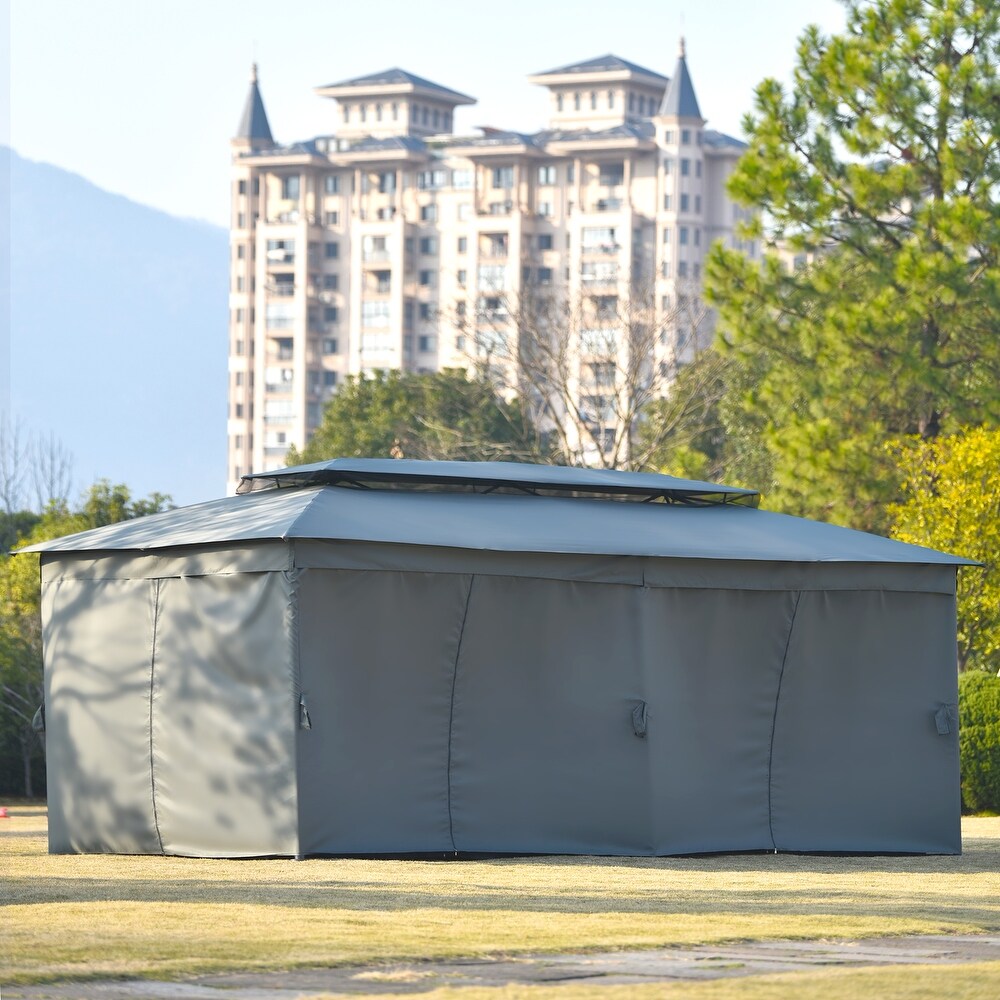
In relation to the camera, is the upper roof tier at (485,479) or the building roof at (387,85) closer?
the upper roof tier at (485,479)

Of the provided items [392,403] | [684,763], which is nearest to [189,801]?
[684,763]

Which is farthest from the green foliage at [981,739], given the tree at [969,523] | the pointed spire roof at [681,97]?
the pointed spire roof at [681,97]

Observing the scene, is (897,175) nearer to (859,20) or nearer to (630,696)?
(859,20)

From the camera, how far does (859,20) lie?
24.8 m

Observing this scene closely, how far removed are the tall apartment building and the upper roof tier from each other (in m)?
94.6

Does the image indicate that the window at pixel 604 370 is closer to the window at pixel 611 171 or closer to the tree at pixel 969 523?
the tree at pixel 969 523

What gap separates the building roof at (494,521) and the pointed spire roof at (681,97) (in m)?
104

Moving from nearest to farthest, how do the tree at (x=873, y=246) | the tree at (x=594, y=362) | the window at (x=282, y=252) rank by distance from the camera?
the tree at (x=873, y=246)
the tree at (x=594, y=362)
the window at (x=282, y=252)

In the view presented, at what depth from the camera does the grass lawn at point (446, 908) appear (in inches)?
238

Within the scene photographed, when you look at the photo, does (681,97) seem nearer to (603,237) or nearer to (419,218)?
(603,237)

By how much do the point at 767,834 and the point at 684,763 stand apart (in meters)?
0.78

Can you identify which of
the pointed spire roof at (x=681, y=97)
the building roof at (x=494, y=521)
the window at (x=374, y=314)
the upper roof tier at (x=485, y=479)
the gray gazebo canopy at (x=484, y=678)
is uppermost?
the pointed spire roof at (x=681, y=97)

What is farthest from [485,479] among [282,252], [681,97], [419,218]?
[282,252]

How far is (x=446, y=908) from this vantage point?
778 centimetres
